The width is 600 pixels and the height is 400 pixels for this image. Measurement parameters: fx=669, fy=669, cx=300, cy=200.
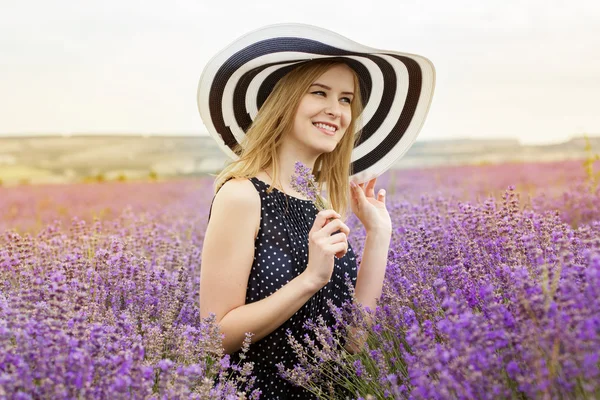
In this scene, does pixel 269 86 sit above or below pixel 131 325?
above

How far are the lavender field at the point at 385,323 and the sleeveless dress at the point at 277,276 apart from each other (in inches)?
3.0

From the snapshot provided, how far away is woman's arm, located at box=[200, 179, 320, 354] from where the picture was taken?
88.4 inches

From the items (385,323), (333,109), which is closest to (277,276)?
(385,323)

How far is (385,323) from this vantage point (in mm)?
2262

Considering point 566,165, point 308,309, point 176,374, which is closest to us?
point 176,374

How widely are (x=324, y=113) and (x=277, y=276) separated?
647 millimetres

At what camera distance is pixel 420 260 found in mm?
2625

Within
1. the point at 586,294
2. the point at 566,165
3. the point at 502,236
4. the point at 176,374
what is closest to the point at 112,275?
the point at 176,374

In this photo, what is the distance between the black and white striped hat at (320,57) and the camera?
8.38 feet

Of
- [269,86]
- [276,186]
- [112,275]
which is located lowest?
[112,275]

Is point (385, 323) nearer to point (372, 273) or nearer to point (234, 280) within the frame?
point (372, 273)

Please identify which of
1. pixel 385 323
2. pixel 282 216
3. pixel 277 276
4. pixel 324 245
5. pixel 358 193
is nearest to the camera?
pixel 324 245

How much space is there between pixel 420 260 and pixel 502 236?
1.06 feet

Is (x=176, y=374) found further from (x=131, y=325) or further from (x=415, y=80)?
(x=415, y=80)
